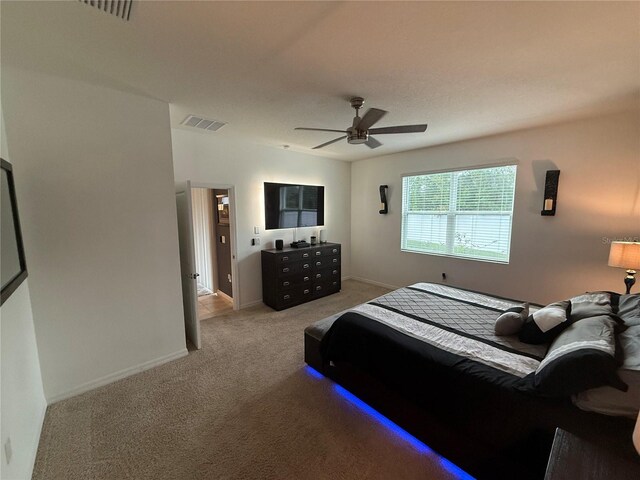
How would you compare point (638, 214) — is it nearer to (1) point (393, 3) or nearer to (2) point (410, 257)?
(2) point (410, 257)

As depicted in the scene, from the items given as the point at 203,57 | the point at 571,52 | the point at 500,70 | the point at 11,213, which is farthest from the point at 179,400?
the point at 571,52

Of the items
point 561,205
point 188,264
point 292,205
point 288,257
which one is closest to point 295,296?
point 288,257

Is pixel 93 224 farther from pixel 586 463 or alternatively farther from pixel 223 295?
pixel 586 463

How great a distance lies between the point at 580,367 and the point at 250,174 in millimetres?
4049

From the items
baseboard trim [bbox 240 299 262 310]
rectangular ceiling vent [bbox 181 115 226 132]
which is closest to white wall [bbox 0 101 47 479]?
rectangular ceiling vent [bbox 181 115 226 132]

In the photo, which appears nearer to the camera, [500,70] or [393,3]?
[393,3]

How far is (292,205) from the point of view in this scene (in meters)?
4.61

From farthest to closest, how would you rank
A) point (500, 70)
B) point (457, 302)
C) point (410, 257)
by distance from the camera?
1. point (410, 257)
2. point (457, 302)
3. point (500, 70)

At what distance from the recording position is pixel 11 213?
1.70 m

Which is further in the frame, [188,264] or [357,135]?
[188,264]

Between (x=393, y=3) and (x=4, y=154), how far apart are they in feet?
8.71

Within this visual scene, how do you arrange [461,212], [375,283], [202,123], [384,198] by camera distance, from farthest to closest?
1. [375,283]
2. [384,198]
3. [461,212]
4. [202,123]

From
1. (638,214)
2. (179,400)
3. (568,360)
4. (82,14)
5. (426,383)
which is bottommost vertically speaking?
(179,400)

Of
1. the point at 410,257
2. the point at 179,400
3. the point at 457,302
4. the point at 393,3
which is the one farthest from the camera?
the point at 410,257
